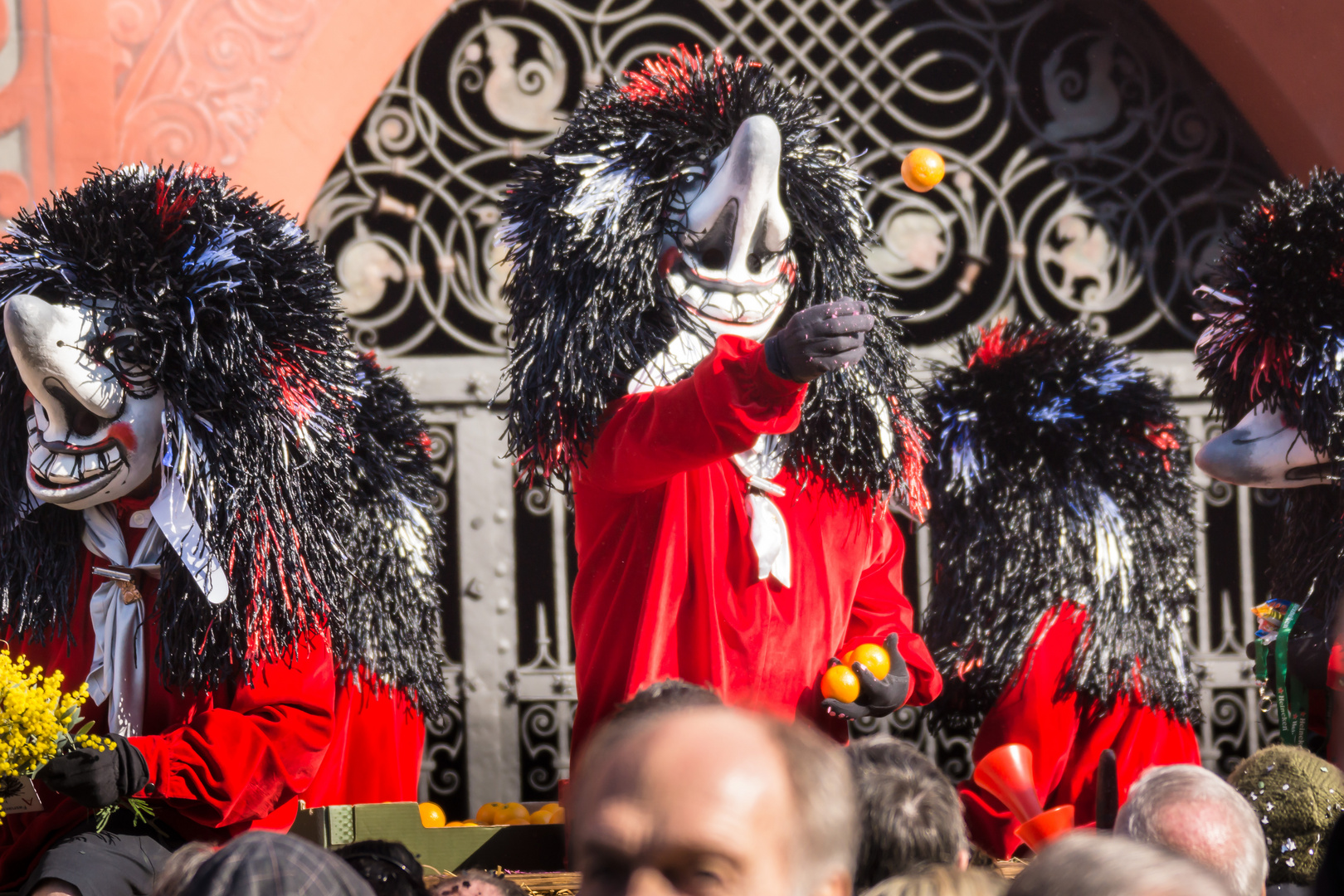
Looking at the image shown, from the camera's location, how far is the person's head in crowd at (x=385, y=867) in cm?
184

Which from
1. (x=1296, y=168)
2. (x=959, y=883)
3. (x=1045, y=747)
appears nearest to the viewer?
(x=959, y=883)

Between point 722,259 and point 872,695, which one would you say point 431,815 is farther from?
point 722,259

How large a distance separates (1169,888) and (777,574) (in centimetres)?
144

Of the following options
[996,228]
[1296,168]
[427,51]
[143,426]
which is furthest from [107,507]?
[1296,168]

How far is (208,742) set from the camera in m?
2.56

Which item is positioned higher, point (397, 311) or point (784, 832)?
point (397, 311)

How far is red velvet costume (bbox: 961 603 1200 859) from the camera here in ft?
10.2

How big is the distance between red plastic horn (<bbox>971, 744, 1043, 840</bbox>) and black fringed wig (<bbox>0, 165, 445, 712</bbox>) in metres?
1.33

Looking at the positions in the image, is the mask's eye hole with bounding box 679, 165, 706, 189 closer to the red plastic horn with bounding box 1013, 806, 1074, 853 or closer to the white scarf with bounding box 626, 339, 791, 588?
the white scarf with bounding box 626, 339, 791, 588

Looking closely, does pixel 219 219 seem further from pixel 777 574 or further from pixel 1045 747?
pixel 1045 747

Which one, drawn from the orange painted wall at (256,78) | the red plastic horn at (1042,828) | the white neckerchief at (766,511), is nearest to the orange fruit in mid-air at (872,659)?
the white neckerchief at (766,511)

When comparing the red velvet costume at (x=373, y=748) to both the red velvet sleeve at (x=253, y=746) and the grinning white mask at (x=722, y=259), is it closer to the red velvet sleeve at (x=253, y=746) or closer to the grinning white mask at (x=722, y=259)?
the red velvet sleeve at (x=253, y=746)

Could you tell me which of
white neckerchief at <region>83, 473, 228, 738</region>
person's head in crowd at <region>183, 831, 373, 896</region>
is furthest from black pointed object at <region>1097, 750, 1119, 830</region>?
white neckerchief at <region>83, 473, 228, 738</region>

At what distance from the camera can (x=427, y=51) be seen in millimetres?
4090
